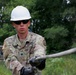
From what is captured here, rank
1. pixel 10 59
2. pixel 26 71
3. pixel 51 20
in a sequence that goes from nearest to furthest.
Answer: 1. pixel 26 71
2. pixel 10 59
3. pixel 51 20

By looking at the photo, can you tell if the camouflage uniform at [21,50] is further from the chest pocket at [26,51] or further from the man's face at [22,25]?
the man's face at [22,25]

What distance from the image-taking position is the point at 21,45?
326cm

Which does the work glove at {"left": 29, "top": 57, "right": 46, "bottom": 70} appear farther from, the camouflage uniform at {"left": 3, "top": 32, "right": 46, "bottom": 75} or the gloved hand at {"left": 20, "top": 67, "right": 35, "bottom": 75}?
the camouflage uniform at {"left": 3, "top": 32, "right": 46, "bottom": 75}

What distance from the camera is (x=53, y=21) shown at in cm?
2027

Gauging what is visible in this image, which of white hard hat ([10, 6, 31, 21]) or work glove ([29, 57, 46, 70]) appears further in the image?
white hard hat ([10, 6, 31, 21])

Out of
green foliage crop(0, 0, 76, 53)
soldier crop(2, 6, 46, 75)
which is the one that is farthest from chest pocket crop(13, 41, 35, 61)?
green foliage crop(0, 0, 76, 53)

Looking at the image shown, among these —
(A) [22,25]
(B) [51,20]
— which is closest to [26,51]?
(A) [22,25]

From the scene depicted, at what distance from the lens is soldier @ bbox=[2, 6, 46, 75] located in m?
3.12

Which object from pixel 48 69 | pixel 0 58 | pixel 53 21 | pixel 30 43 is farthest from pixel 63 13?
pixel 30 43

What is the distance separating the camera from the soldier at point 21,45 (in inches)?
123

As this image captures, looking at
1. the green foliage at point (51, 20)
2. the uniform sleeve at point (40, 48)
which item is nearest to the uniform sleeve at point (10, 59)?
the uniform sleeve at point (40, 48)

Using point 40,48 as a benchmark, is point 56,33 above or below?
below

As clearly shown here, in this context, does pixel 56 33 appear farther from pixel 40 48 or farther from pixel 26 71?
pixel 26 71

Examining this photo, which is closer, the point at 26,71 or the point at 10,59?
the point at 26,71
